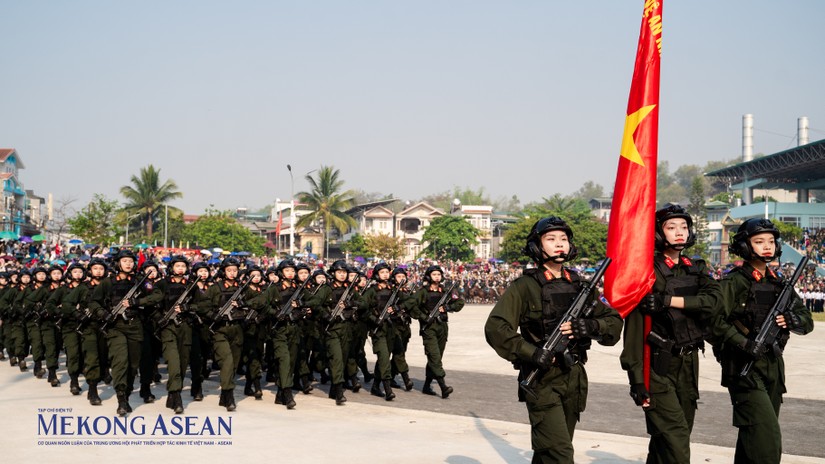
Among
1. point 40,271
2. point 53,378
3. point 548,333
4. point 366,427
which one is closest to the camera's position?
point 548,333

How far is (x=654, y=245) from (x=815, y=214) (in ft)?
240

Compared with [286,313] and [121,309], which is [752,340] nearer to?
[286,313]

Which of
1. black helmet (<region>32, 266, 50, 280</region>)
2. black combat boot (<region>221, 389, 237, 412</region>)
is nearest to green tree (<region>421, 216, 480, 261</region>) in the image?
black helmet (<region>32, 266, 50, 280</region>)

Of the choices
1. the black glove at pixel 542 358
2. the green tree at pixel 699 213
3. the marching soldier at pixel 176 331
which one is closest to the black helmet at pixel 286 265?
the marching soldier at pixel 176 331

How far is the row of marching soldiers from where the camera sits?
38.8 feet

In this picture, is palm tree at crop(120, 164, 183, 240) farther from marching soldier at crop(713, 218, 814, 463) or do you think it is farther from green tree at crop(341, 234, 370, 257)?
marching soldier at crop(713, 218, 814, 463)

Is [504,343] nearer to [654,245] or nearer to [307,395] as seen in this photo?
[654,245]

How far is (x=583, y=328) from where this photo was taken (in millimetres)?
5863

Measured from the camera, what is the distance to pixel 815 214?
7300 centimetres

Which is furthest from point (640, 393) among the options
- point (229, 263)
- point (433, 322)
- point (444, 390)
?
point (229, 263)

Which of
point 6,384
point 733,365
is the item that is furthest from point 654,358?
point 6,384

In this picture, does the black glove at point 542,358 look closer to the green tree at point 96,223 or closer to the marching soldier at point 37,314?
the marching soldier at point 37,314

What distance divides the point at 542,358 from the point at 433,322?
24.5 feet

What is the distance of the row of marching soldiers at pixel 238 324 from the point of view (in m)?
11.8
